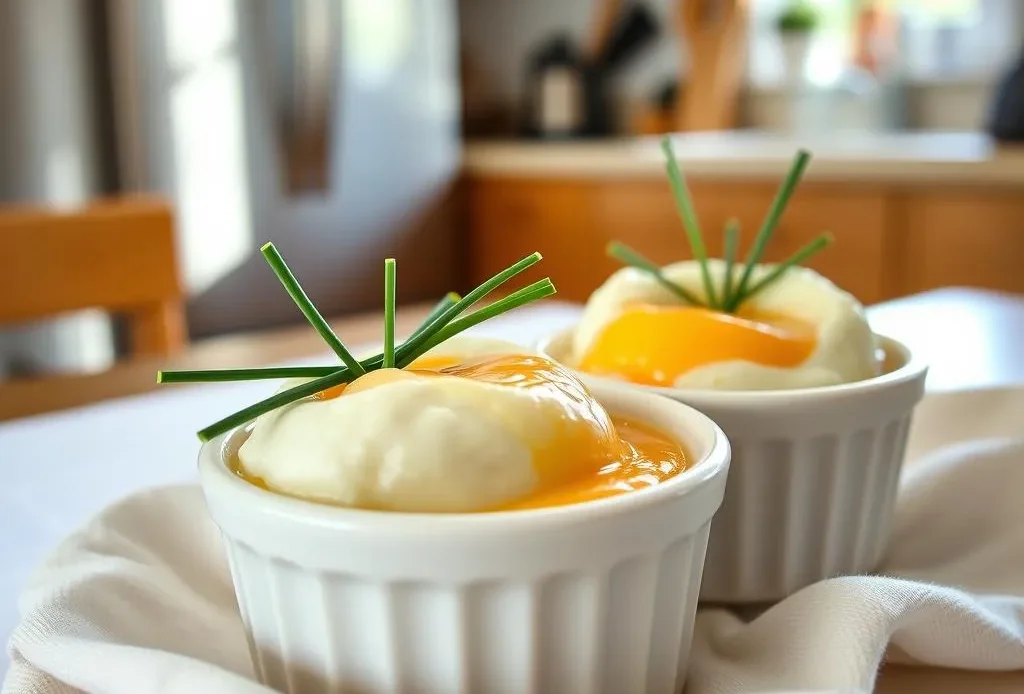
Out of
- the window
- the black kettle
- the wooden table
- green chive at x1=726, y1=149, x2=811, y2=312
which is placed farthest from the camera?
the window

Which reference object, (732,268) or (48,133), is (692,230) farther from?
(48,133)

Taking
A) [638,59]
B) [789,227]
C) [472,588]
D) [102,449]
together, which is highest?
[638,59]

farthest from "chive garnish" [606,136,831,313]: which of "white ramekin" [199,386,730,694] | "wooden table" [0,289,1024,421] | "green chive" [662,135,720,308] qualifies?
"wooden table" [0,289,1024,421]

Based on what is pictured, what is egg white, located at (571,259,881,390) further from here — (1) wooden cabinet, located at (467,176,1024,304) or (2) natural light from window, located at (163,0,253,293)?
(2) natural light from window, located at (163,0,253,293)

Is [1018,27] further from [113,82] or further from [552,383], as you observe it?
[552,383]

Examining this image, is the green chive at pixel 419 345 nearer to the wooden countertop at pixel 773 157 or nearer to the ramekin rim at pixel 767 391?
the ramekin rim at pixel 767 391

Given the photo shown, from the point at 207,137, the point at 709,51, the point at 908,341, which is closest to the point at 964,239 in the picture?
the point at 709,51

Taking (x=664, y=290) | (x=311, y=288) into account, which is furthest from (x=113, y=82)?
(x=664, y=290)

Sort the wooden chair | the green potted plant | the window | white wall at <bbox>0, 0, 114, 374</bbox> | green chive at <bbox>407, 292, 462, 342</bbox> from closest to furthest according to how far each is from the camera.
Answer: green chive at <bbox>407, 292, 462, 342</bbox>, the wooden chair, white wall at <bbox>0, 0, 114, 374</bbox>, the window, the green potted plant
